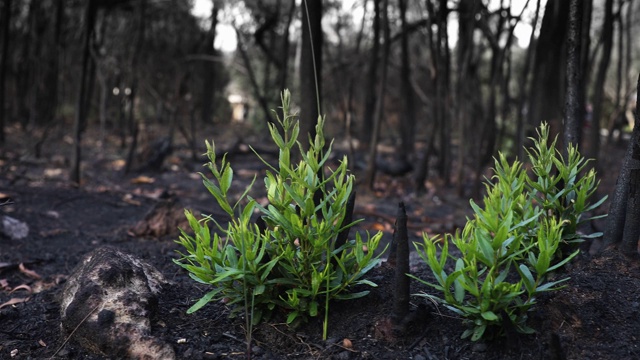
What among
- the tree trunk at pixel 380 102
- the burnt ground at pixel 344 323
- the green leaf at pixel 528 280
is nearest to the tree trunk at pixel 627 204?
the burnt ground at pixel 344 323

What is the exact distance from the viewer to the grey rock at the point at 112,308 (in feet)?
8.00

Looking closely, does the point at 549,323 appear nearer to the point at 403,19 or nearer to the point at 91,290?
the point at 91,290

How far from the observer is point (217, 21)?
14.0 meters

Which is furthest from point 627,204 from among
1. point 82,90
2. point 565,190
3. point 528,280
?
point 82,90

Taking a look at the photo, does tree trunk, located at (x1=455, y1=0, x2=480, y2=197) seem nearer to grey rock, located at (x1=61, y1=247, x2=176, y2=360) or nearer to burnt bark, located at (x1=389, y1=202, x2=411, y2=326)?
burnt bark, located at (x1=389, y1=202, x2=411, y2=326)

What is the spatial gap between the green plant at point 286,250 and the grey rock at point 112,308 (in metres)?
0.25

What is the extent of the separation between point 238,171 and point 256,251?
6.55m

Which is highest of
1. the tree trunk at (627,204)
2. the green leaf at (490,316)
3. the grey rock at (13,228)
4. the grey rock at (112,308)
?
the tree trunk at (627,204)

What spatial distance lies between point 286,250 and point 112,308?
775 millimetres

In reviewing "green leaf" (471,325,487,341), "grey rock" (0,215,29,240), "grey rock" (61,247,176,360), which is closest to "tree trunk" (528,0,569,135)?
"green leaf" (471,325,487,341)

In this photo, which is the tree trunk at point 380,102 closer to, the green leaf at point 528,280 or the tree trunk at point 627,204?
the tree trunk at point 627,204

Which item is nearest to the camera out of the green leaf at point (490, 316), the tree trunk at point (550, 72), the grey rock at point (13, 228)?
the green leaf at point (490, 316)

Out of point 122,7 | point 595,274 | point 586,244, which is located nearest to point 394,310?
point 595,274

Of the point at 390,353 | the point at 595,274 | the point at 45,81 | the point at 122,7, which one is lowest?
the point at 390,353
